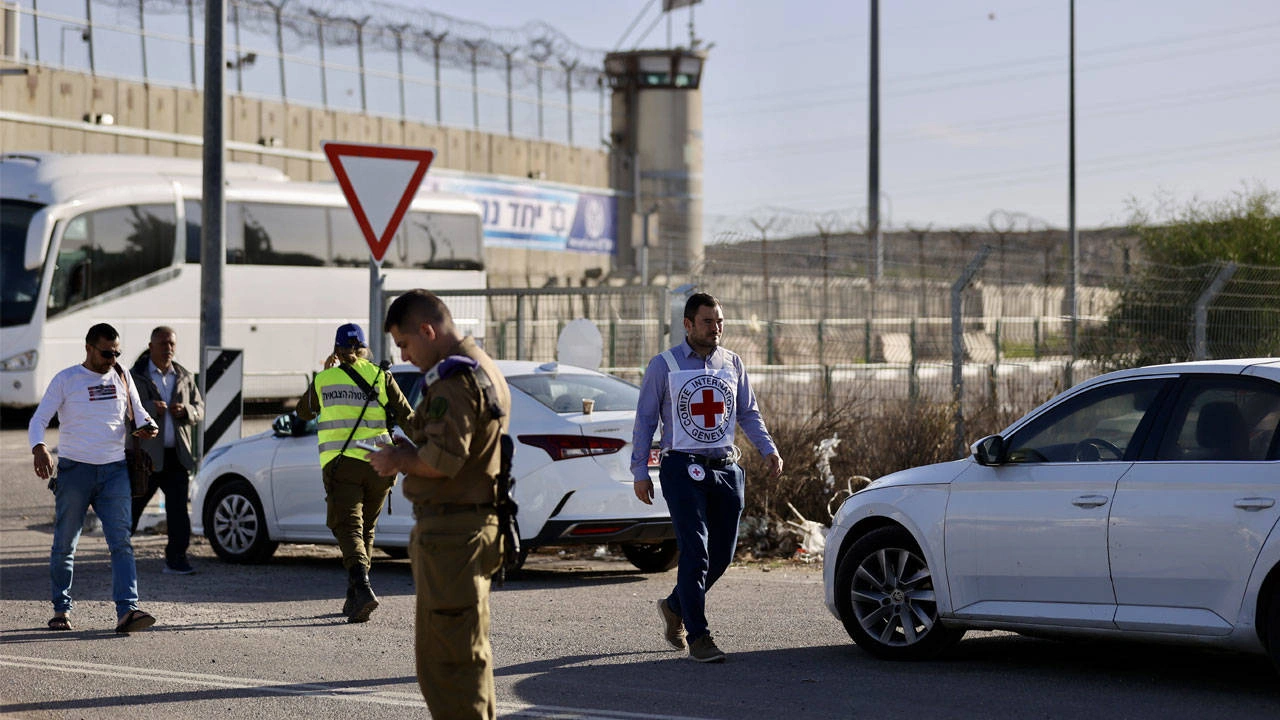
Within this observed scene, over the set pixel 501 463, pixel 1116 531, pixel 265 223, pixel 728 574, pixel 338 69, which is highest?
pixel 338 69

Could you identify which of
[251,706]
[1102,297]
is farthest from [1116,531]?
[1102,297]

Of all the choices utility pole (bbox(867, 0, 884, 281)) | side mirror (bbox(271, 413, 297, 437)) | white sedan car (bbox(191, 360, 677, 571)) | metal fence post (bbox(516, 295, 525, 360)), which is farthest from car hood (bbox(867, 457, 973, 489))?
utility pole (bbox(867, 0, 884, 281))

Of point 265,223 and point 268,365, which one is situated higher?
point 265,223

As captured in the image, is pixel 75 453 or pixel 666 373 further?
pixel 75 453

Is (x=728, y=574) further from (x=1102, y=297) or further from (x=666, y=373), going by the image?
(x=1102, y=297)

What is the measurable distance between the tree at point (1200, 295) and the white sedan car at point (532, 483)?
5783 millimetres

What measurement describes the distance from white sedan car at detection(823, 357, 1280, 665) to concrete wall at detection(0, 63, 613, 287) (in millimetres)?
18333

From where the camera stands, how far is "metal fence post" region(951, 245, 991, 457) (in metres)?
12.8

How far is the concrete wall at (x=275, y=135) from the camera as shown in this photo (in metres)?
31.8

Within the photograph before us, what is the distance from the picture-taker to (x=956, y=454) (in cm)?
1355

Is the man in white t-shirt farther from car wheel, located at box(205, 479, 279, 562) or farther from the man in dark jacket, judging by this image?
car wheel, located at box(205, 479, 279, 562)

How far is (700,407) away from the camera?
8.23 m

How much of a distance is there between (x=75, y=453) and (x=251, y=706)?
281 cm

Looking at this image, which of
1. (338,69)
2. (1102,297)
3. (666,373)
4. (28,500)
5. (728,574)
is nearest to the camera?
(666,373)
